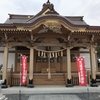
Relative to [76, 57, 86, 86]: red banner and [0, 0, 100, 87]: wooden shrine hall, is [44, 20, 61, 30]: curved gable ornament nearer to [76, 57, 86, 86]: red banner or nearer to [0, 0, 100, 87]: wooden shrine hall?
[0, 0, 100, 87]: wooden shrine hall

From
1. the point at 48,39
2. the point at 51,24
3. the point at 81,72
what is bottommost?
the point at 81,72

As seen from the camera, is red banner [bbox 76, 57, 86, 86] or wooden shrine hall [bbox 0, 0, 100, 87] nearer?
red banner [bbox 76, 57, 86, 86]

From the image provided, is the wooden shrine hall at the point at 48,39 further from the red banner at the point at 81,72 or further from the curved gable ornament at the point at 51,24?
the red banner at the point at 81,72

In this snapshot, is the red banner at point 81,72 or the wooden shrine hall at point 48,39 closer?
the red banner at point 81,72

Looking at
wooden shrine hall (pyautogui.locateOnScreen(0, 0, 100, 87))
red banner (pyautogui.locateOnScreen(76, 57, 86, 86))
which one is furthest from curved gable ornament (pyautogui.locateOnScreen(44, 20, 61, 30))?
red banner (pyautogui.locateOnScreen(76, 57, 86, 86))

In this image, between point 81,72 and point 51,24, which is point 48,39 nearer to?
point 51,24

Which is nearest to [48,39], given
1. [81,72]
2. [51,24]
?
[51,24]

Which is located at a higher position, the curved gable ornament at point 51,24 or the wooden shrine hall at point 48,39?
the curved gable ornament at point 51,24

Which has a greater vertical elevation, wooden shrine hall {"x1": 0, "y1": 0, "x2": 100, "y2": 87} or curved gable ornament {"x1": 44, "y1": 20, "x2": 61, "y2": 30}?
curved gable ornament {"x1": 44, "y1": 20, "x2": 61, "y2": 30}

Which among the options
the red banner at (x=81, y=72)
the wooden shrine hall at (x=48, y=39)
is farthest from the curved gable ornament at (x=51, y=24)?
the red banner at (x=81, y=72)

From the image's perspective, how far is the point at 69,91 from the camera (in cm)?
721

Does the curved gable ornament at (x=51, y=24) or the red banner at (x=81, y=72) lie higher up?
the curved gable ornament at (x=51, y=24)

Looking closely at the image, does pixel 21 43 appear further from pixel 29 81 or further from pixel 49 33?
pixel 29 81

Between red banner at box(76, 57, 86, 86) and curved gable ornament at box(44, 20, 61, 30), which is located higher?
curved gable ornament at box(44, 20, 61, 30)
